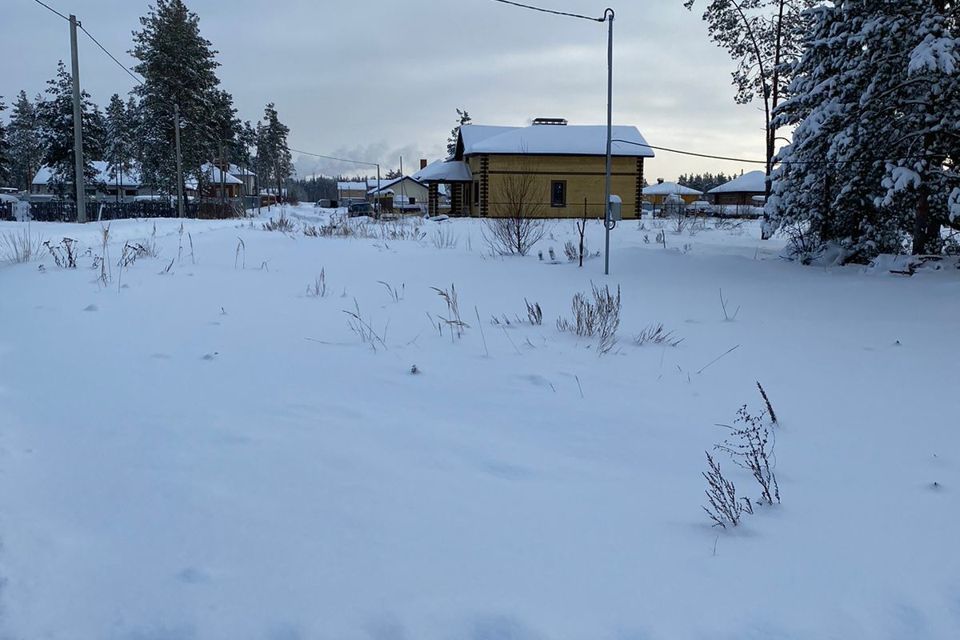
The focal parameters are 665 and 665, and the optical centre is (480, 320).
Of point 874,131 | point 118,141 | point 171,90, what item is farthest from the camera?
point 118,141

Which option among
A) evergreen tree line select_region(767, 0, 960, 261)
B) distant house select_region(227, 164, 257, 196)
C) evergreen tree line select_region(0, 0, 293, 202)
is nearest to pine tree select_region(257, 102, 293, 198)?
distant house select_region(227, 164, 257, 196)

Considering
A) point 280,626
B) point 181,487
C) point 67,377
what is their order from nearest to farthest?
point 280,626, point 181,487, point 67,377

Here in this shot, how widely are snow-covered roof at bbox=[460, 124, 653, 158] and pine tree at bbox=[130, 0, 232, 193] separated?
16.6 meters

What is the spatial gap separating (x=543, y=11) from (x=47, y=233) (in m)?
11.8

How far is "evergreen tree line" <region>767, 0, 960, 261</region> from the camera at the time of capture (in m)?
9.32

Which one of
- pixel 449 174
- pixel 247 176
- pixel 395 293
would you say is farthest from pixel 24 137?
pixel 395 293

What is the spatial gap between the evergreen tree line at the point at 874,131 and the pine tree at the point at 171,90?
1380 inches

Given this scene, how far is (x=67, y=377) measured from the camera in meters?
A: 3.78

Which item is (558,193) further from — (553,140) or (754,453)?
(754,453)

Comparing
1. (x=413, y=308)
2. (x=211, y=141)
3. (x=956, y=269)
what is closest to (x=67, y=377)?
(x=413, y=308)

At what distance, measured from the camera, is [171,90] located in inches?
1485

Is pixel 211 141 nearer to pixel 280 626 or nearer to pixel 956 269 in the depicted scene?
pixel 956 269

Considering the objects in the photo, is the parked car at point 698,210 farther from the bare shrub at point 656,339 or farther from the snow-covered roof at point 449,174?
the bare shrub at point 656,339

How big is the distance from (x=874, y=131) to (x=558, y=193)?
75.7ft
